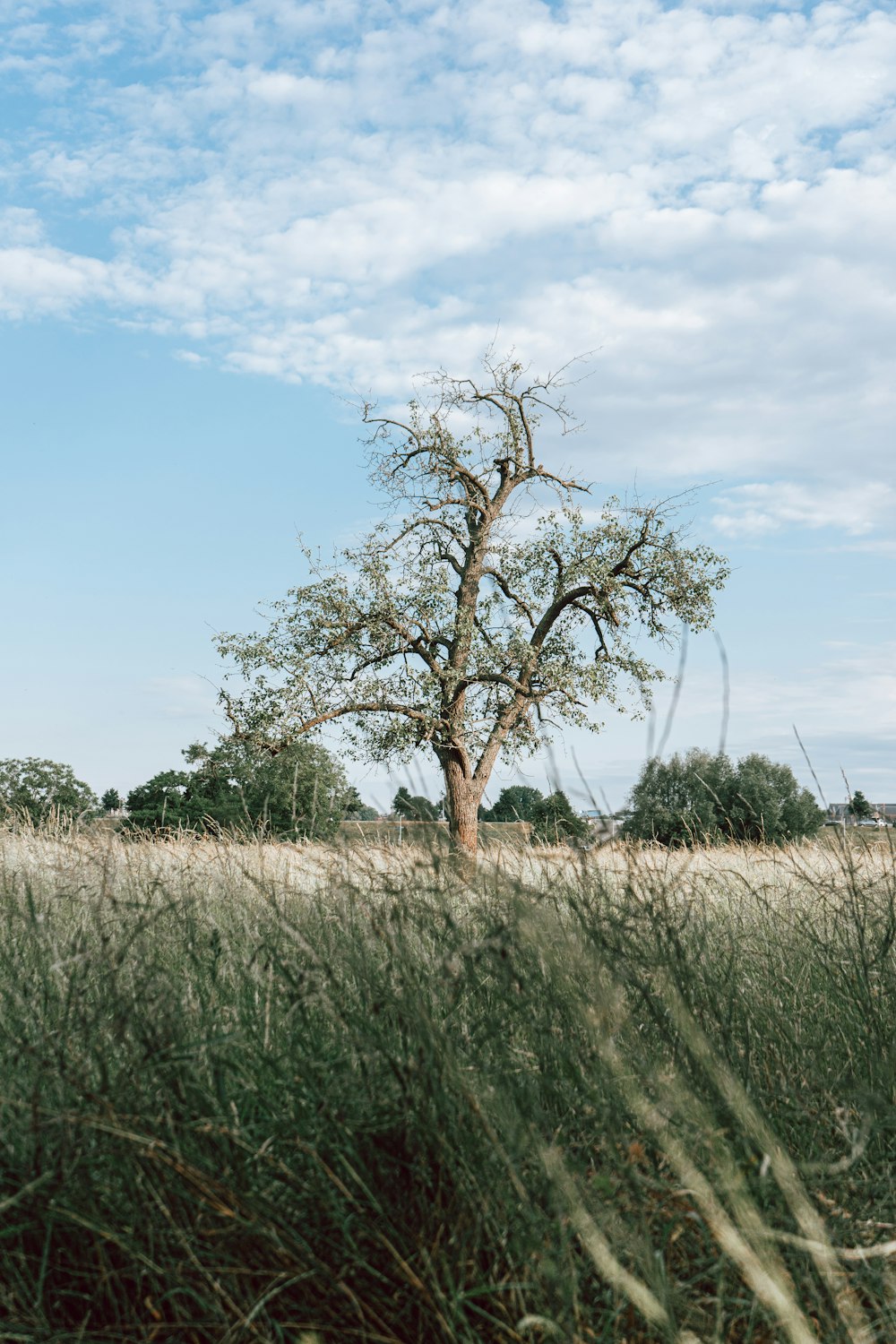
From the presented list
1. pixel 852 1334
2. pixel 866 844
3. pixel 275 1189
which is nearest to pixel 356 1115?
pixel 275 1189

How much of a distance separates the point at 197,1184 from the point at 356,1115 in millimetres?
429

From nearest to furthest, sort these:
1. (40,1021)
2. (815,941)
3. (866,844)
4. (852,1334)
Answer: (852,1334)
(40,1021)
(815,941)
(866,844)

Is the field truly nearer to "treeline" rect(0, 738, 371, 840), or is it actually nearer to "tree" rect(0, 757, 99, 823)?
"treeline" rect(0, 738, 371, 840)

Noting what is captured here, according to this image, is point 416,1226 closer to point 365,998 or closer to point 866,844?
point 365,998

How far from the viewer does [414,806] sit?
3.73 metres

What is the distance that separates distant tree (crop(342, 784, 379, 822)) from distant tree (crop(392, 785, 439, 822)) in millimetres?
169

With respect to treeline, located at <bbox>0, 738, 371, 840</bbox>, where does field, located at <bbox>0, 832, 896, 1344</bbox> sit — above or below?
below

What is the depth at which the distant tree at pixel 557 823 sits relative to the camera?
3.88 metres

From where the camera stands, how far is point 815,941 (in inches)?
180

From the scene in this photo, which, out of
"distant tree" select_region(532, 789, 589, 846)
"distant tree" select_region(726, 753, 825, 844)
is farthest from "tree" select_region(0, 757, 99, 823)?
"distant tree" select_region(532, 789, 589, 846)

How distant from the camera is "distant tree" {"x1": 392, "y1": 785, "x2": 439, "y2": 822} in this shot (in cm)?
367

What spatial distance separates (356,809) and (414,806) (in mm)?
1055

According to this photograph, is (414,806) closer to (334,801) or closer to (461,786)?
(334,801)

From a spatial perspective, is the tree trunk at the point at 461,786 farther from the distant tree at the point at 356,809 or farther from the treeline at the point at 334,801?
the distant tree at the point at 356,809
